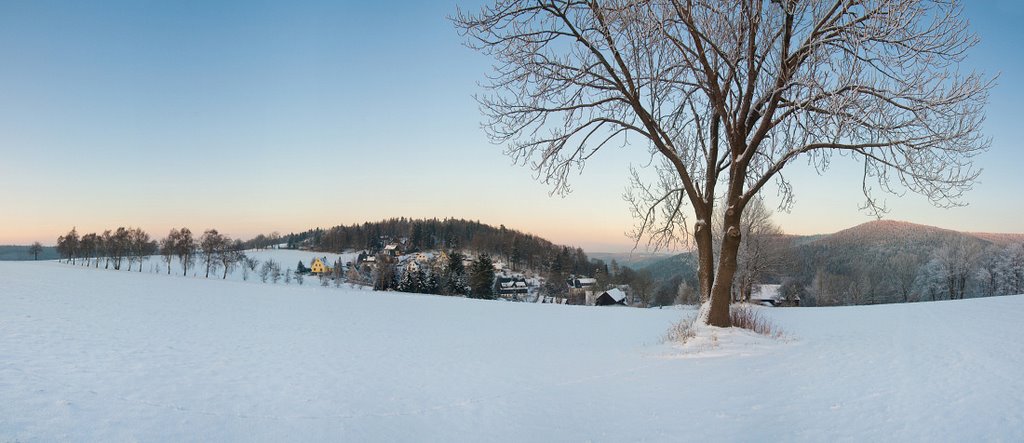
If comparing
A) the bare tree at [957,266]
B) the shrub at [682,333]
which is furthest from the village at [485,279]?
the shrub at [682,333]

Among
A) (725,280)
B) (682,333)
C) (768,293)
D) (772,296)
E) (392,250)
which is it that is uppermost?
(392,250)

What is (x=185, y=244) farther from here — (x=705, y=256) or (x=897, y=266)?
(x=897, y=266)

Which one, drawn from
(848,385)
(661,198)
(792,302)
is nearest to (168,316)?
(661,198)

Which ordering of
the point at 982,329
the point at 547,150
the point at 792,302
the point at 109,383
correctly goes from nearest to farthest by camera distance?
the point at 109,383, the point at 982,329, the point at 547,150, the point at 792,302

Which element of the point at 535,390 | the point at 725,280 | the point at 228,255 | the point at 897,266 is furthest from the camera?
the point at 228,255

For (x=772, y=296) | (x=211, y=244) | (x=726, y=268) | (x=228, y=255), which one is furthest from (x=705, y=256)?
(x=228, y=255)

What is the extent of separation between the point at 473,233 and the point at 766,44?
12334 cm

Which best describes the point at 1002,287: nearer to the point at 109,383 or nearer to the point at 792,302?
the point at 792,302

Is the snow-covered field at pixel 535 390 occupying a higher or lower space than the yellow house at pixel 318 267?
higher

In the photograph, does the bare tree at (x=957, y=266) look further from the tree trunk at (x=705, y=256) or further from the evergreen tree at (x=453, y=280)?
the evergreen tree at (x=453, y=280)

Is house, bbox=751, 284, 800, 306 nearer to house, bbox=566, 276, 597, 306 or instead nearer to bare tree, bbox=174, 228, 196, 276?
house, bbox=566, 276, 597, 306

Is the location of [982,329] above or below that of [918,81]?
below

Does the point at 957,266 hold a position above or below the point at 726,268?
below

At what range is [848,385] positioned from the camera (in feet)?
15.9
